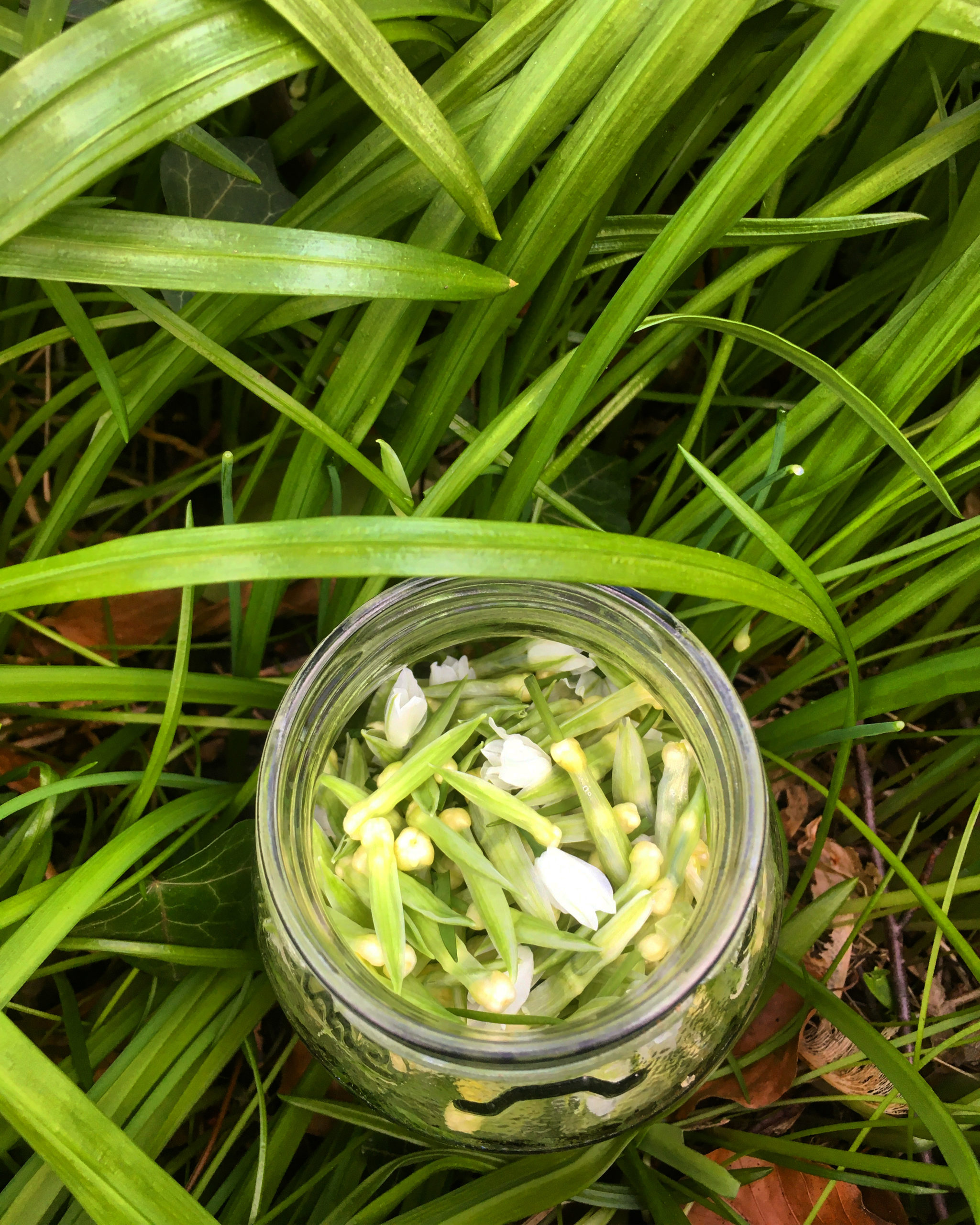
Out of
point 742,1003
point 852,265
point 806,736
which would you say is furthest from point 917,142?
point 742,1003

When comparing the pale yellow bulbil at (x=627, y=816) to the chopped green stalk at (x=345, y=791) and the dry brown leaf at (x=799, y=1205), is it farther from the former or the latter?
the dry brown leaf at (x=799, y=1205)

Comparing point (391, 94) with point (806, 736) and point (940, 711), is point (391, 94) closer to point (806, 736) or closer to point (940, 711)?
point (806, 736)

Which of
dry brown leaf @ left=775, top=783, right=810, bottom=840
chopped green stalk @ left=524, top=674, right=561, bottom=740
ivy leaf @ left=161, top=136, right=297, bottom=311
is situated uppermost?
ivy leaf @ left=161, top=136, right=297, bottom=311

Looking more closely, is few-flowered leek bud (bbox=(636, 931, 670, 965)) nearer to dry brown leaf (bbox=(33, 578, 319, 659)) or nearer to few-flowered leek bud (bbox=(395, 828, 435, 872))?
few-flowered leek bud (bbox=(395, 828, 435, 872))

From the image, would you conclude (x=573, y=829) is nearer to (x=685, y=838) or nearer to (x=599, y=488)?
(x=685, y=838)

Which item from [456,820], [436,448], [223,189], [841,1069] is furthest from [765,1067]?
[223,189]

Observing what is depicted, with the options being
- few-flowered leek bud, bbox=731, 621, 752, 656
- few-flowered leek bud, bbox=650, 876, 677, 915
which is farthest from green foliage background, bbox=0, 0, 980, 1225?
few-flowered leek bud, bbox=650, 876, 677, 915
